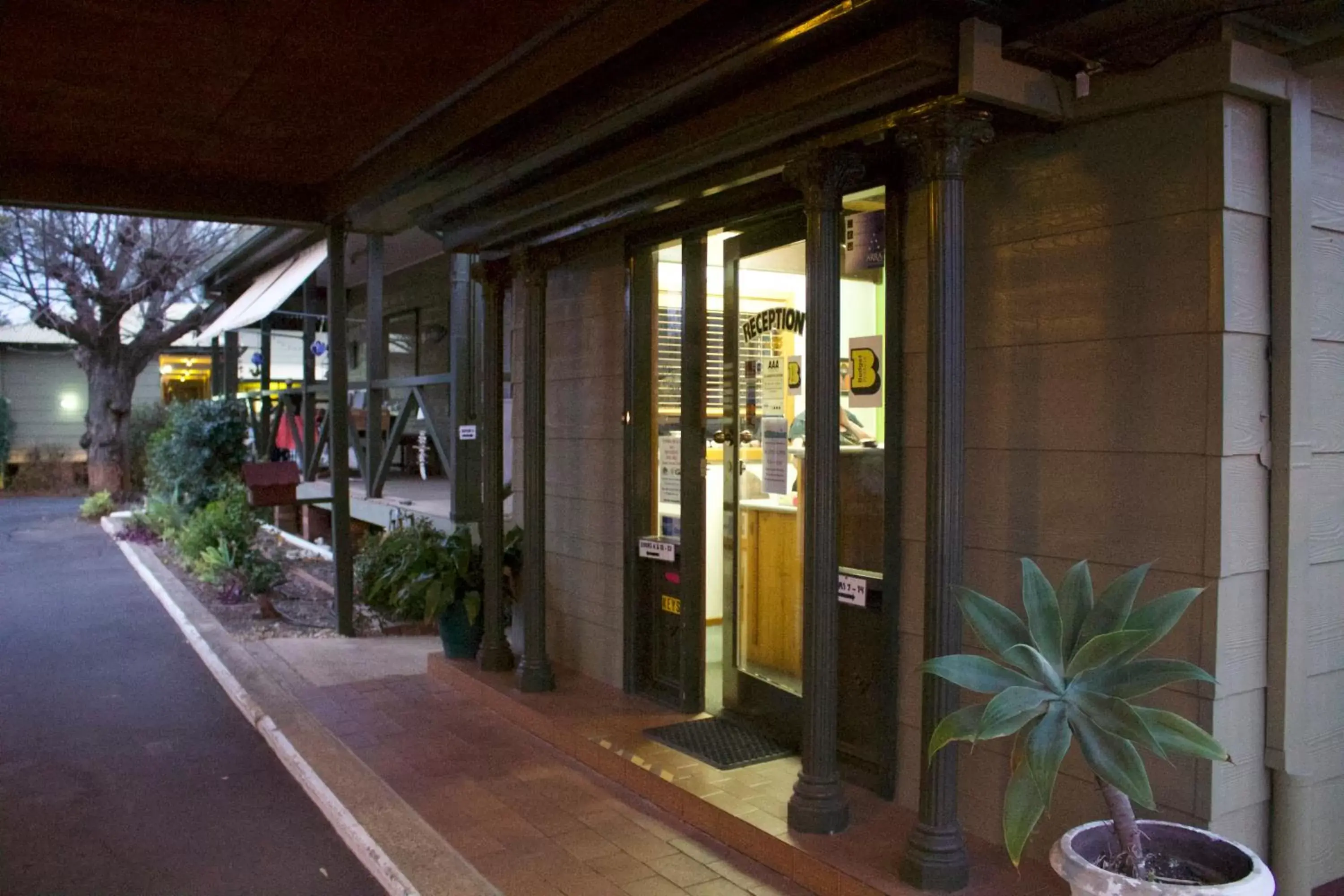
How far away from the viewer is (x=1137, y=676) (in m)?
2.62

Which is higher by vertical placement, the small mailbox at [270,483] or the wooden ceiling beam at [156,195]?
the wooden ceiling beam at [156,195]

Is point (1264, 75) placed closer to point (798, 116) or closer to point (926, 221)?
point (926, 221)

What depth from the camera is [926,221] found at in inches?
152

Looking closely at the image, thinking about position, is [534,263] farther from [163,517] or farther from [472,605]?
[163,517]

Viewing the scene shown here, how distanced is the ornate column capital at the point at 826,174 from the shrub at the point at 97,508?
16.2 metres

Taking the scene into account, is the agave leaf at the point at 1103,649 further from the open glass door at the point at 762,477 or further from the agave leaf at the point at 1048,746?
the open glass door at the point at 762,477

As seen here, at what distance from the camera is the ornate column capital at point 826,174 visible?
3.71 m

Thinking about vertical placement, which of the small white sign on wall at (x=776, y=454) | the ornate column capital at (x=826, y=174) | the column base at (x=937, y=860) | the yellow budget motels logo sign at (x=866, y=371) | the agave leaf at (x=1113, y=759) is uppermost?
the ornate column capital at (x=826, y=174)

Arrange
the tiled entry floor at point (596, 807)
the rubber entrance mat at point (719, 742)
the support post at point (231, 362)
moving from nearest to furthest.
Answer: the tiled entry floor at point (596, 807), the rubber entrance mat at point (719, 742), the support post at point (231, 362)

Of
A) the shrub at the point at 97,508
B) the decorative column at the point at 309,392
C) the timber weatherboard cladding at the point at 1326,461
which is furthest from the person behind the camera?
the shrub at the point at 97,508

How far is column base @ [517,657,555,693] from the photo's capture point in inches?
228

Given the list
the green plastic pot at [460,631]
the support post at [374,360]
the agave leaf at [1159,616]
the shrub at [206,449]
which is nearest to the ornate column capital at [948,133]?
the agave leaf at [1159,616]

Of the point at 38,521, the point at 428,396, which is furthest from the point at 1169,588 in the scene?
the point at 38,521

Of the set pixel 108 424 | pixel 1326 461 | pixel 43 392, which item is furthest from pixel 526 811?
pixel 43 392
